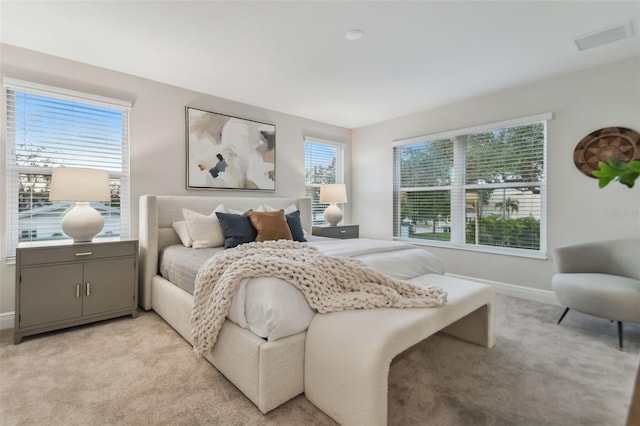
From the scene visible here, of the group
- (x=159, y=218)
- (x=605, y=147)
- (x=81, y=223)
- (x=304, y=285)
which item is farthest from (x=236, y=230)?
(x=605, y=147)

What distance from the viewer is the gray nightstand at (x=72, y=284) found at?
7.41 ft

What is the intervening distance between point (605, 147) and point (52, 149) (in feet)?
16.6

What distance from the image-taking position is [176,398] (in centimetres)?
162

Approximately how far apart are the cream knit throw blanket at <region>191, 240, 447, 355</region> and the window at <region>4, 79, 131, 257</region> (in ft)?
6.03

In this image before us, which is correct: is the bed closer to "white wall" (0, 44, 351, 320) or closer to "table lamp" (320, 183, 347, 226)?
"white wall" (0, 44, 351, 320)

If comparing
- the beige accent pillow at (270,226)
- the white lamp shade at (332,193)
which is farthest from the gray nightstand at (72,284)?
the white lamp shade at (332,193)

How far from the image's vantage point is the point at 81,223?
2.51m

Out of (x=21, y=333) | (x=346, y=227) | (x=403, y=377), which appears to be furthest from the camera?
(x=346, y=227)

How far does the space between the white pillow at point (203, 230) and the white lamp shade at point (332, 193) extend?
1853mm

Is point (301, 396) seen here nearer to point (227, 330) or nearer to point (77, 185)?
point (227, 330)

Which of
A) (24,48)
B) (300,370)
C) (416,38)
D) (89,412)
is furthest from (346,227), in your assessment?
(24,48)

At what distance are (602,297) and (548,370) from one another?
840mm

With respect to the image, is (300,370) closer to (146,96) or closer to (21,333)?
(21,333)

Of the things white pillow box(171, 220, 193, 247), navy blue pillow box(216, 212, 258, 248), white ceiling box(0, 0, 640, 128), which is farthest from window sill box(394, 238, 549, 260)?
white pillow box(171, 220, 193, 247)
